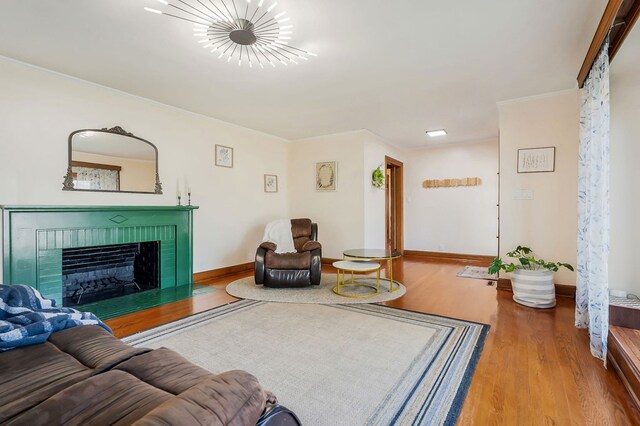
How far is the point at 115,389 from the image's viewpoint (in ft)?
2.95

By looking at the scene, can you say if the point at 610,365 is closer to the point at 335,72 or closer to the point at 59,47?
the point at 335,72

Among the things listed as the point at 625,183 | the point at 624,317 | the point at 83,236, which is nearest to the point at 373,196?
the point at 625,183

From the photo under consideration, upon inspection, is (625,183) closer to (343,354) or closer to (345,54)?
(345,54)

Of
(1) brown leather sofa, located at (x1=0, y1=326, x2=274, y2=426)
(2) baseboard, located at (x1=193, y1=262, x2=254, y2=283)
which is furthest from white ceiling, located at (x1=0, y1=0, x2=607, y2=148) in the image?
(2) baseboard, located at (x1=193, y1=262, x2=254, y2=283)

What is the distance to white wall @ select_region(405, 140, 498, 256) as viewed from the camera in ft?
20.0

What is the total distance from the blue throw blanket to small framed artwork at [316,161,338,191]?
4326 mm

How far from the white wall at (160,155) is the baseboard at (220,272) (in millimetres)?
85

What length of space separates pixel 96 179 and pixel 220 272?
6.85 feet

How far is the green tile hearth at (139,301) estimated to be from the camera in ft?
10.4

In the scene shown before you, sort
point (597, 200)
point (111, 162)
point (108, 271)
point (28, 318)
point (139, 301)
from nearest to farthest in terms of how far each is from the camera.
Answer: point (28, 318), point (597, 200), point (139, 301), point (111, 162), point (108, 271)

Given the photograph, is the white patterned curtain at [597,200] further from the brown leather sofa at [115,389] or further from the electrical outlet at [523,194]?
the brown leather sofa at [115,389]

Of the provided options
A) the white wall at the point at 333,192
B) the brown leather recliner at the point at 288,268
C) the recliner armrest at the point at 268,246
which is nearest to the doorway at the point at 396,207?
the white wall at the point at 333,192

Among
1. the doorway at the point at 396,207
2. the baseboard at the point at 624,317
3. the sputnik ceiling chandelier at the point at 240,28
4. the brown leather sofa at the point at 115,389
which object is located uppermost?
the sputnik ceiling chandelier at the point at 240,28

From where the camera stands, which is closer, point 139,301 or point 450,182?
point 139,301
